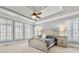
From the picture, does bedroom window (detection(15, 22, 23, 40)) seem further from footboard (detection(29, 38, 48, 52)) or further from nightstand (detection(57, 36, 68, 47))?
nightstand (detection(57, 36, 68, 47))

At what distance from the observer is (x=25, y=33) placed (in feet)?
16.7

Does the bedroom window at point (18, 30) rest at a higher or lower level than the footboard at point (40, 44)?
higher

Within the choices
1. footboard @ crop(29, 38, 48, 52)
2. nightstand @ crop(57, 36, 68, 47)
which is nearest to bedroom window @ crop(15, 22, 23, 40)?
footboard @ crop(29, 38, 48, 52)

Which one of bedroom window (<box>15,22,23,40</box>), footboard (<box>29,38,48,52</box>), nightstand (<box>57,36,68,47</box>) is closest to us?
footboard (<box>29,38,48,52</box>)

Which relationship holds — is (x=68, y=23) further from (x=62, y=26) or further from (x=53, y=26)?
(x=53, y=26)

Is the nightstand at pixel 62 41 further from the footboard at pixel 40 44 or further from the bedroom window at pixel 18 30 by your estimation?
the bedroom window at pixel 18 30

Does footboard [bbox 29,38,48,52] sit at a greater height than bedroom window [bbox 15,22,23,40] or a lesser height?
lesser

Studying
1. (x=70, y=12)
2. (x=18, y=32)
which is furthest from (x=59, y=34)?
(x=18, y=32)

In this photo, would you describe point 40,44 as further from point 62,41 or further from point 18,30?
point 18,30

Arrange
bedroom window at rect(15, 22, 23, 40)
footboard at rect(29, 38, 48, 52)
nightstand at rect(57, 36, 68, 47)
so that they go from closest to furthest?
1. footboard at rect(29, 38, 48, 52)
2. nightstand at rect(57, 36, 68, 47)
3. bedroom window at rect(15, 22, 23, 40)

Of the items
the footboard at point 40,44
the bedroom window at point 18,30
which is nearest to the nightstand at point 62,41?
the footboard at point 40,44

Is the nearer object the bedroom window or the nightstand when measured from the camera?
the nightstand

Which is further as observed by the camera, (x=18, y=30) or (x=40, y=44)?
(x=18, y=30)

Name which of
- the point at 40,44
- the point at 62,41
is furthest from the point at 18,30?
the point at 62,41
